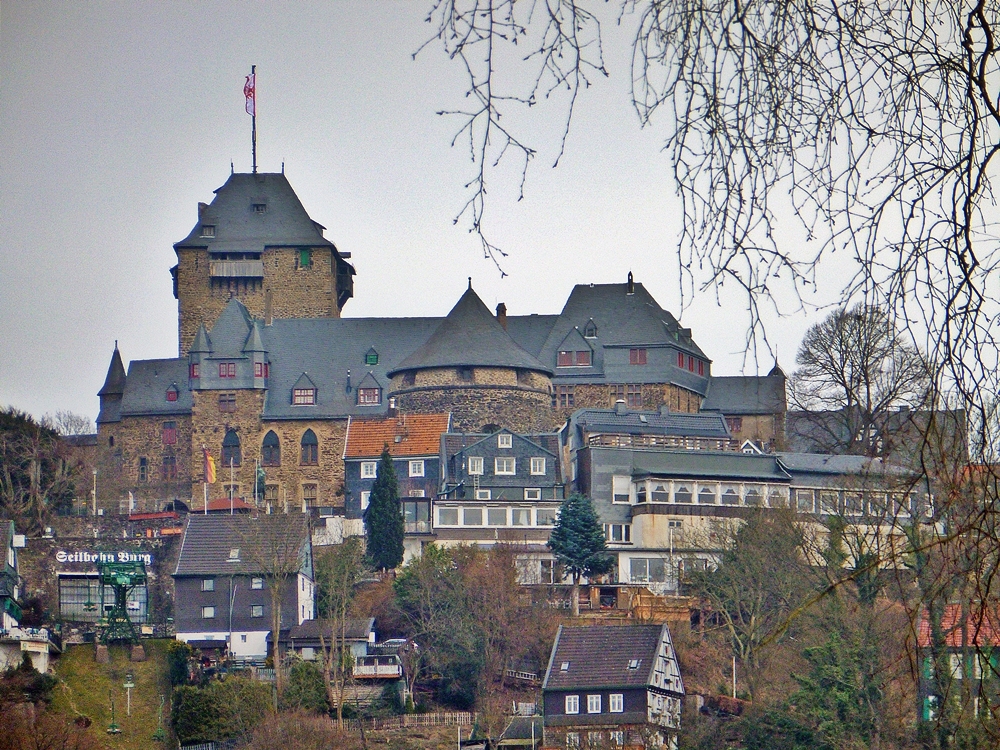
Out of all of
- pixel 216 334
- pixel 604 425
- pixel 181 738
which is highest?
pixel 216 334

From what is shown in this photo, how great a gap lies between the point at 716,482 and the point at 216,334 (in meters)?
22.6

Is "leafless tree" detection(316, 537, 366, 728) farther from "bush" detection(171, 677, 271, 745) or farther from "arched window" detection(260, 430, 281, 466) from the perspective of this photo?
"arched window" detection(260, 430, 281, 466)

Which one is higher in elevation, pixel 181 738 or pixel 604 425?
pixel 604 425

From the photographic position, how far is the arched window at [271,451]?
6438 centimetres

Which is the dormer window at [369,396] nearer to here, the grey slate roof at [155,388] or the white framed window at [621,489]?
the grey slate roof at [155,388]

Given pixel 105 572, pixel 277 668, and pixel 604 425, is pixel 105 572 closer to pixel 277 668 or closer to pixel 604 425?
pixel 277 668

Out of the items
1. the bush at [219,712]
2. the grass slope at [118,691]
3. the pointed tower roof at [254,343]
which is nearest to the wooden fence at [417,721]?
the bush at [219,712]

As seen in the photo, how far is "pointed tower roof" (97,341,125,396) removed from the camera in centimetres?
7047

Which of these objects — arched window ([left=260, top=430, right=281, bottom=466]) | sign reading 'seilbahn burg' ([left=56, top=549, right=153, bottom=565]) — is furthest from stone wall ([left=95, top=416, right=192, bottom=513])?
sign reading 'seilbahn burg' ([left=56, top=549, right=153, bottom=565])

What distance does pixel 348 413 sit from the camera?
213ft

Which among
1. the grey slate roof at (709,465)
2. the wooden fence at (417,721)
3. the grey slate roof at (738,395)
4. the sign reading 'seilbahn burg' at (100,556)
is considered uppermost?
the grey slate roof at (738,395)

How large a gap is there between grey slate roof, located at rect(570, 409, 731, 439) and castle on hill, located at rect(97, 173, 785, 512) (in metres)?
3.09

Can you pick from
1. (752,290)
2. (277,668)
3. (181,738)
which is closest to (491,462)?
(277,668)

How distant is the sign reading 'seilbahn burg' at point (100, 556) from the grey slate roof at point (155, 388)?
45.2 feet
